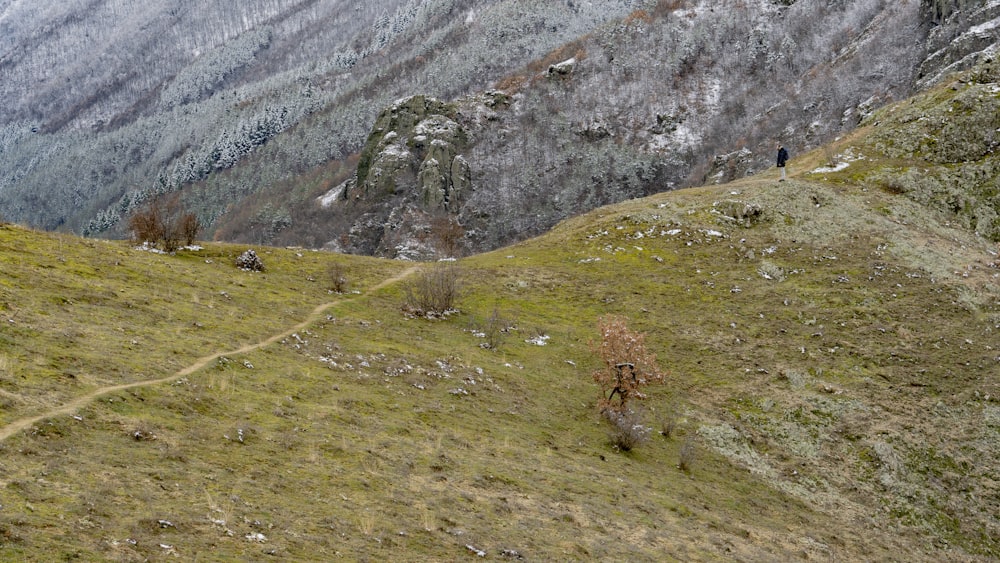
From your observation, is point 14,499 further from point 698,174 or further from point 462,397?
point 698,174

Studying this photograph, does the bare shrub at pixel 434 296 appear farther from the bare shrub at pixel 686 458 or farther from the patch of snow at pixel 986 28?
the patch of snow at pixel 986 28

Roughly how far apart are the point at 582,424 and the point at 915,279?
26.1 meters

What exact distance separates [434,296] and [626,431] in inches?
618

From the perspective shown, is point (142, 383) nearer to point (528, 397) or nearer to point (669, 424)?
point (528, 397)

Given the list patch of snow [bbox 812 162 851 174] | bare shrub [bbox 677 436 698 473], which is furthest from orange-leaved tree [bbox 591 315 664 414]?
patch of snow [bbox 812 162 851 174]

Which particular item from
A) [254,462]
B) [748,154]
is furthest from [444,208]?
[254,462]

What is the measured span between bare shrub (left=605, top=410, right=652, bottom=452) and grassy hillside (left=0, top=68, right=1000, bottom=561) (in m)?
0.58

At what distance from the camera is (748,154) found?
390ft

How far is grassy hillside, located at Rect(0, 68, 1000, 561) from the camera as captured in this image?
1462 cm

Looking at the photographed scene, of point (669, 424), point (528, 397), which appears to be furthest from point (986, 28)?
point (528, 397)

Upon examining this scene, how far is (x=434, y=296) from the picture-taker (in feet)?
128

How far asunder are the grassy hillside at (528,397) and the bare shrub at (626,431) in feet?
1.91

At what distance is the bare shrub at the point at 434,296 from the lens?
3847 centimetres

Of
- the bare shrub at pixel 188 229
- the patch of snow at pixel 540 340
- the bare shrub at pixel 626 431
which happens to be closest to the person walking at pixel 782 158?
the patch of snow at pixel 540 340
